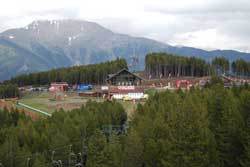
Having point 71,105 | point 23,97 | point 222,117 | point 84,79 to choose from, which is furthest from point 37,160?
point 84,79

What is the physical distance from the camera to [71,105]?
105 meters

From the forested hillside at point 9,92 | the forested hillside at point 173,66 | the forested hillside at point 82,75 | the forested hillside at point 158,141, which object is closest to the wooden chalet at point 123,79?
the forested hillside at point 82,75

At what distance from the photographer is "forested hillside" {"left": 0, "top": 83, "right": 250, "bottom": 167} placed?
122 feet

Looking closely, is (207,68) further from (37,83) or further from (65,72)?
(37,83)

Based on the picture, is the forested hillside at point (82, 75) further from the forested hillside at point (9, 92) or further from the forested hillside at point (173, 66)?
the forested hillside at point (9, 92)

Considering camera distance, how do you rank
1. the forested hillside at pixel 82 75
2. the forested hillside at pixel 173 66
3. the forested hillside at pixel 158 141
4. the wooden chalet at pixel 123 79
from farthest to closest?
the forested hillside at pixel 173 66 → the forested hillside at pixel 82 75 → the wooden chalet at pixel 123 79 → the forested hillside at pixel 158 141

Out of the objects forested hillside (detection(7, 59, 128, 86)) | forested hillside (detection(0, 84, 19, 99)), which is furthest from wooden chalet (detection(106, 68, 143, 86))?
forested hillside (detection(0, 84, 19, 99))

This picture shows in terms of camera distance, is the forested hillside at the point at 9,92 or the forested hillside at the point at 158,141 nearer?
the forested hillside at the point at 158,141

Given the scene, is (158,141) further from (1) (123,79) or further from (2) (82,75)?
(2) (82,75)

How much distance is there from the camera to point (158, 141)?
42438 mm

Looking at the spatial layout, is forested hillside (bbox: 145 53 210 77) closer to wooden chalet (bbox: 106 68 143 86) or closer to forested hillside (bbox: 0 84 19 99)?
wooden chalet (bbox: 106 68 143 86)

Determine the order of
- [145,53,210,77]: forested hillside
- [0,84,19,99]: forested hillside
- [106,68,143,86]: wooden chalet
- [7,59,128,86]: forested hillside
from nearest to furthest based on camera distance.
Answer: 1. [0,84,19,99]: forested hillside
2. [106,68,143,86]: wooden chalet
3. [7,59,128,86]: forested hillside
4. [145,53,210,77]: forested hillside

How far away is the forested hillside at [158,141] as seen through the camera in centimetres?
3706

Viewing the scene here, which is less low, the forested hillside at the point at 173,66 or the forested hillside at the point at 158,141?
the forested hillside at the point at 173,66
